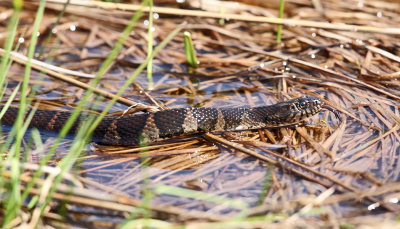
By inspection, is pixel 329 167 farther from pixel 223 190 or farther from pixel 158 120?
pixel 158 120

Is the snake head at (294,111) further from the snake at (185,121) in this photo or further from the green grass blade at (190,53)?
the green grass blade at (190,53)

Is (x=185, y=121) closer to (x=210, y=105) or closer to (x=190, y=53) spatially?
(x=210, y=105)

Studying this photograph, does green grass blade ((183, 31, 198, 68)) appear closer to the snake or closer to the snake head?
the snake

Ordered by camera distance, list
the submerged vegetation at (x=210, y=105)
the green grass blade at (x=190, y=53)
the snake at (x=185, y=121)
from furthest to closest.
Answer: the green grass blade at (x=190, y=53) → the snake at (x=185, y=121) → the submerged vegetation at (x=210, y=105)

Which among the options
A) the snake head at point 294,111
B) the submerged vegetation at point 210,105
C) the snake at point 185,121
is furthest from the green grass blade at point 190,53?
the snake head at point 294,111

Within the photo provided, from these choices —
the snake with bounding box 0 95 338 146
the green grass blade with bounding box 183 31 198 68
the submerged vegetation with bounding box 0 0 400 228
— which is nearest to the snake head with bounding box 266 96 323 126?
the snake with bounding box 0 95 338 146

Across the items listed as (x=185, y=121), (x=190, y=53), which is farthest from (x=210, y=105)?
(x=190, y=53)

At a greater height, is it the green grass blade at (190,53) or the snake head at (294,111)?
the green grass blade at (190,53)

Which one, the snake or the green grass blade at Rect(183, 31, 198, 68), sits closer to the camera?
the snake
